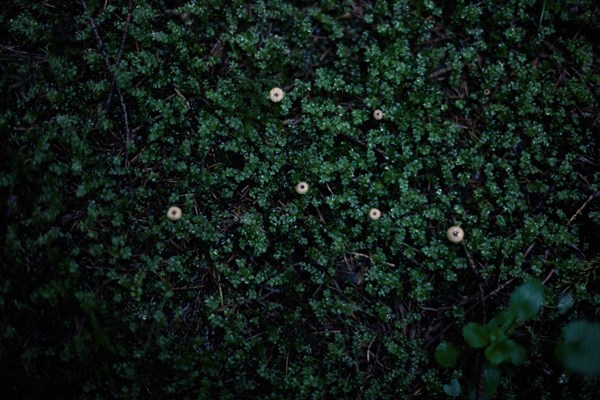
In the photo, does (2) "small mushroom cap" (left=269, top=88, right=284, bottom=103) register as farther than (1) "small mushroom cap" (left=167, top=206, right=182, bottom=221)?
Yes

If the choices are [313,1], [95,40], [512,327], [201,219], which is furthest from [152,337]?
[313,1]

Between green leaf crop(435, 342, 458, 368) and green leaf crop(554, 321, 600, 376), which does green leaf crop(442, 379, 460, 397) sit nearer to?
green leaf crop(435, 342, 458, 368)

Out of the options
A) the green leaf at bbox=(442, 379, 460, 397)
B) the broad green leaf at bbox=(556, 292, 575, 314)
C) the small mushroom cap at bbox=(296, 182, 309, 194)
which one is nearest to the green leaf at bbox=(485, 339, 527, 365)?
the green leaf at bbox=(442, 379, 460, 397)

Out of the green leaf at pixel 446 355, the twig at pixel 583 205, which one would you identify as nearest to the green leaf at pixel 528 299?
the green leaf at pixel 446 355

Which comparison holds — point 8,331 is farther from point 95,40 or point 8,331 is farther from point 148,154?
point 95,40

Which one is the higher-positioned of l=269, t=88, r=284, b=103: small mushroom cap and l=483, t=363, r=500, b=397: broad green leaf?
l=269, t=88, r=284, b=103: small mushroom cap

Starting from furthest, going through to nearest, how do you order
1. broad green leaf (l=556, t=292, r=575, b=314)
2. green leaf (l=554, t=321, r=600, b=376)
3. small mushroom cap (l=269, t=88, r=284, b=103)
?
1. small mushroom cap (l=269, t=88, r=284, b=103)
2. broad green leaf (l=556, t=292, r=575, b=314)
3. green leaf (l=554, t=321, r=600, b=376)

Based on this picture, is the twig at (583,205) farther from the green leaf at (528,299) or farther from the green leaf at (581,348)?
the green leaf at (581,348)
